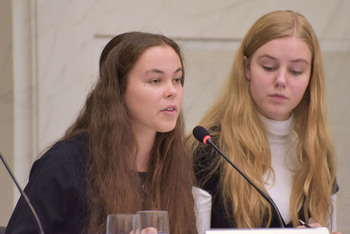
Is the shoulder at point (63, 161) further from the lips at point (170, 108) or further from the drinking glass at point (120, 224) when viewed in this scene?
the drinking glass at point (120, 224)

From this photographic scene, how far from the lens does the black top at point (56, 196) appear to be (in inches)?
89.7

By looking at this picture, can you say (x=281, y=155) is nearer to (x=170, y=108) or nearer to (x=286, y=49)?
(x=286, y=49)

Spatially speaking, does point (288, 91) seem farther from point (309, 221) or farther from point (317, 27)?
point (317, 27)

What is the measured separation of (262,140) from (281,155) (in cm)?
13

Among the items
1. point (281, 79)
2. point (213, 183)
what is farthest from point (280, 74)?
point (213, 183)

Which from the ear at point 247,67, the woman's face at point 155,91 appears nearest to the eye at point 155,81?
the woman's face at point 155,91

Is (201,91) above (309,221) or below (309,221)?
above

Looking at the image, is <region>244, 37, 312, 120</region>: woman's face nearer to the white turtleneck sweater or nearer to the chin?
the white turtleneck sweater

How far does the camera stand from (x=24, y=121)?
4059mm

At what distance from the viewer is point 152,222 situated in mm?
1833

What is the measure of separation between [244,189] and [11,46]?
189cm

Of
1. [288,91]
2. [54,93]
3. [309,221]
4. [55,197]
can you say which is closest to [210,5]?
[54,93]

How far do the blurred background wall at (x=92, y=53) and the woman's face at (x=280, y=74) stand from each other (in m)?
1.28

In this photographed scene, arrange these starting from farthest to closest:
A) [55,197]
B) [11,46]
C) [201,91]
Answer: [201,91] < [11,46] < [55,197]
